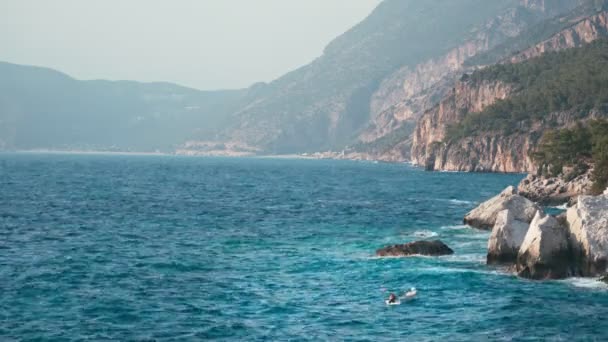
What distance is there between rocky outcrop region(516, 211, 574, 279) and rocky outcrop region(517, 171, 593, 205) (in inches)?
1864

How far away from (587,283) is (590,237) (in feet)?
9.81

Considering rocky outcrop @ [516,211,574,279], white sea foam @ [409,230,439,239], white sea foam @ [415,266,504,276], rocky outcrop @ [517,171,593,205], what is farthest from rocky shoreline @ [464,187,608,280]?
rocky outcrop @ [517,171,593,205]

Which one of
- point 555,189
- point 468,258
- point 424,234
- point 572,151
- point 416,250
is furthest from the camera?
point 572,151

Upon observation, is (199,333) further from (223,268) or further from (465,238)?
(465,238)

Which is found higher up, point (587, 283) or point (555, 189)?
point (555, 189)

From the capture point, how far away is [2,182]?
13750cm

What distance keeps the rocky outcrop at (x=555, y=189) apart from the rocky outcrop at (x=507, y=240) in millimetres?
43823

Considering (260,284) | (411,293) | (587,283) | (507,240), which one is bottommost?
(260,284)

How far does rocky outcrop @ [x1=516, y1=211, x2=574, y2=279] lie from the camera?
46.4m

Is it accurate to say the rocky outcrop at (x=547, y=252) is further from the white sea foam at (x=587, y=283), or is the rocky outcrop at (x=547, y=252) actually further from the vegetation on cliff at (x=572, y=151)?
the vegetation on cliff at (x=572, y=151)

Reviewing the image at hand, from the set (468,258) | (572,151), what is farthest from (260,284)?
(572,151)

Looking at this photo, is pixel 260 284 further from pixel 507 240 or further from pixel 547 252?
pixel 547 252

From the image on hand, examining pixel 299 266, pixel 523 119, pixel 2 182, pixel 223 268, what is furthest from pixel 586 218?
pixel 523 119

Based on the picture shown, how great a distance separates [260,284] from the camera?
46.3m
